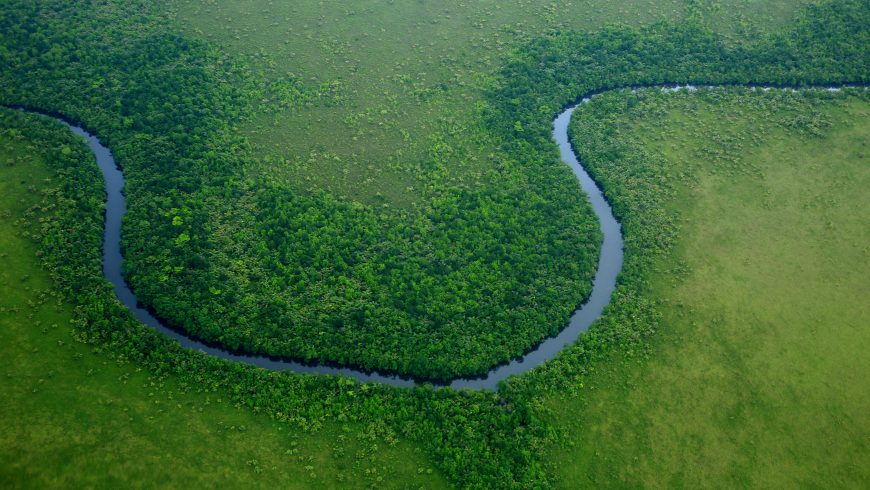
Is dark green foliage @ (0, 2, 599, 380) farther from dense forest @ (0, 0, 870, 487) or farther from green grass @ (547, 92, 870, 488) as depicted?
green grass @ (547, 92, 870, 488)

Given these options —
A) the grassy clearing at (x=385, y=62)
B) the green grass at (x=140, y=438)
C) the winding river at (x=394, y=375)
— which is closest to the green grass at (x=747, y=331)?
the winding river at (x=394, y=375)

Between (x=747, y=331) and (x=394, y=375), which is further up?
→ (x=394, y=375)

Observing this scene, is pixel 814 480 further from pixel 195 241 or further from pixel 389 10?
pixel 389 10

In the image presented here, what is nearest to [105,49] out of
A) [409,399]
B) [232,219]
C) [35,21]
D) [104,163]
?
[35,21]

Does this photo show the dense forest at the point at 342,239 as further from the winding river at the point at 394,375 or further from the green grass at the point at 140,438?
the green grass at the point at 140,438

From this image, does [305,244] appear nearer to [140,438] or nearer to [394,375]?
[394,375]

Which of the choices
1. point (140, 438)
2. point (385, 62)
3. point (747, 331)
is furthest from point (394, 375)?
point (385, 62)
